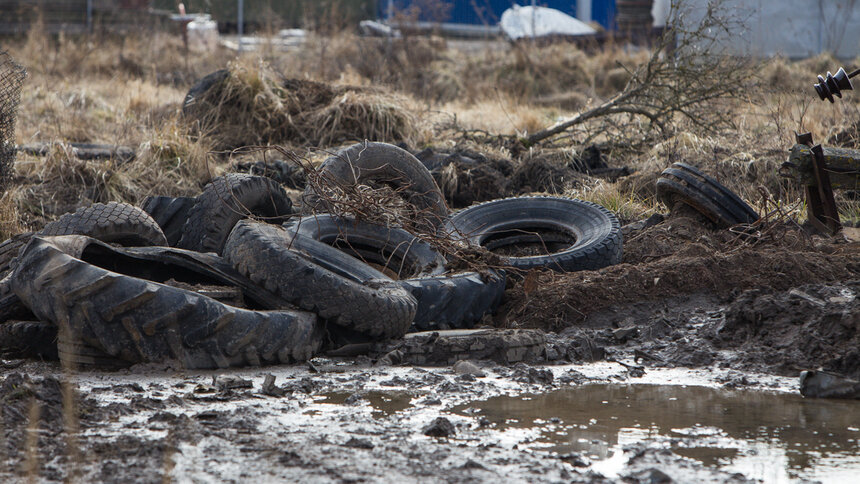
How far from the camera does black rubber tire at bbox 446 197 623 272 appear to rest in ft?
19.1

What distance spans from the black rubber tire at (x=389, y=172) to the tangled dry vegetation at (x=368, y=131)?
100cm

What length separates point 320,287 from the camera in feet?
13.9

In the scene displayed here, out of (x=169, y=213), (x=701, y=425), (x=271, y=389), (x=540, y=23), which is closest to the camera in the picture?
(x=701, y=425)

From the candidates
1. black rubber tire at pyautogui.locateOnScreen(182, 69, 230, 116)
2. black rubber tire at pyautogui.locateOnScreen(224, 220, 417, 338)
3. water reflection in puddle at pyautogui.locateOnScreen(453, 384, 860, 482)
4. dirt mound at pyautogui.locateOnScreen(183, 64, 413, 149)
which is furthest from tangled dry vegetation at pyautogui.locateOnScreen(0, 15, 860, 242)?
water reflection in puddle at pyautogui.locateOnScreen(453, 384, 860, 482)

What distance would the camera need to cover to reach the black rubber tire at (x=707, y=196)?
6262 mm

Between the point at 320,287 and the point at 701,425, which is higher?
the point at 320,287

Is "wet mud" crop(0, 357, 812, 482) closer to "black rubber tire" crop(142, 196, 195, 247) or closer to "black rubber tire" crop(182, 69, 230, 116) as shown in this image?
"black rubber tire" crop(142, 196, 195, 247)

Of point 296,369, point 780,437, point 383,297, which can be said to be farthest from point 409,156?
point 780,437

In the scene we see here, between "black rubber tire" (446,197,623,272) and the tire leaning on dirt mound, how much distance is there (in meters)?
0.48

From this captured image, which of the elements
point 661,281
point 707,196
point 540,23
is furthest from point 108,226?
point 540,23

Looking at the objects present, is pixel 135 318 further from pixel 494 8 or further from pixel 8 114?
pixel 494 8

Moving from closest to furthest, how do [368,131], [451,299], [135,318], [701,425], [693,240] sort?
[701,425] < [135,318] < [451,299] < [693,240] < [368,131]

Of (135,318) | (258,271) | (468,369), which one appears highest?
(258,271)

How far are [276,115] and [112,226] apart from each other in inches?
204
